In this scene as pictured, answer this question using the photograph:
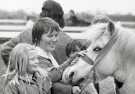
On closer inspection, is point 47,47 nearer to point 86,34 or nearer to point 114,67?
point 86,34

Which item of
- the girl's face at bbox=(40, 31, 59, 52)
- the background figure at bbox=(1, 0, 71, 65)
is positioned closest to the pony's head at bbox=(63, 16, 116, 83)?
the girl's face at bbox=(40, 31, 59, 52)

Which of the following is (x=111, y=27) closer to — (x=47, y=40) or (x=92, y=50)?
(x=92, y=50)

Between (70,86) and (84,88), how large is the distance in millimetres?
167

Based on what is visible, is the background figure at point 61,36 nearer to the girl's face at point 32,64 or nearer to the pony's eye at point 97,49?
the pony's eye at point 97,49

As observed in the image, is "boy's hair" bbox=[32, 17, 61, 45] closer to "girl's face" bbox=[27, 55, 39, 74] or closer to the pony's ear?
"girl's face" bbox=[27, 55, 39, 74]

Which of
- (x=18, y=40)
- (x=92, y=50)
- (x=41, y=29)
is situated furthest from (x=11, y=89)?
(x=18, y=40)

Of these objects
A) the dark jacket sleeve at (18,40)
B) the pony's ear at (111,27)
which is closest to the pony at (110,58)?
the pony's ear at (111,27)

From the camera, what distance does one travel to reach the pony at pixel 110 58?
2.47 meters

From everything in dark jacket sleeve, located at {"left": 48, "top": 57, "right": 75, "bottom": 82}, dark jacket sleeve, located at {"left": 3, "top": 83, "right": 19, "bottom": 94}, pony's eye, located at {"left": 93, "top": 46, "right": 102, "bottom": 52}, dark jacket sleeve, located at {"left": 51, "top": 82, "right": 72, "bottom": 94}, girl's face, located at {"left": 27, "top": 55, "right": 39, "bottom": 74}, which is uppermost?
pony's eye, located at {"left": 93, "top": 46, "right": 102, "bottom": 52}

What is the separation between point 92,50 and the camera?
8.32 ft

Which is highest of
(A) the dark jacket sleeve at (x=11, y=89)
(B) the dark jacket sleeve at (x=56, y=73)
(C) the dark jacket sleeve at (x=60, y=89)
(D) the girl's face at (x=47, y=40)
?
(D) the girl's face at (x=47, y=40)

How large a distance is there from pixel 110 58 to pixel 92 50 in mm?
146

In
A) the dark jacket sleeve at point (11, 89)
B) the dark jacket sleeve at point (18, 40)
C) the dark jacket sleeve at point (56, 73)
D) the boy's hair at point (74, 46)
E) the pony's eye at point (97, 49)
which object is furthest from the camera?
the dark jacket sleeve at point (18, 40)

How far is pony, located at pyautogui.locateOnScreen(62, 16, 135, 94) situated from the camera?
8.12ft
